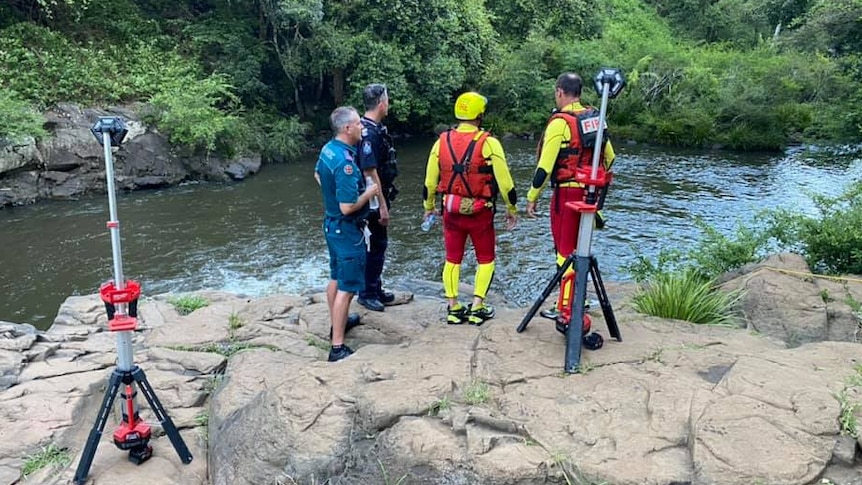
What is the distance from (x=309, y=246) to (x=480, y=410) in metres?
7.32

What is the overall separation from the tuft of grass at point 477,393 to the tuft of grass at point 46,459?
235 cm

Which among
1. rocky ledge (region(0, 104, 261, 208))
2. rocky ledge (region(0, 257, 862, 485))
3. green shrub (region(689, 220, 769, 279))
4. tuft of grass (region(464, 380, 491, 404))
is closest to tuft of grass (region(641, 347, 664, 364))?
rocky ledge (region(0, 257, 862, 485))

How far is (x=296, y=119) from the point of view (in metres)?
17.5

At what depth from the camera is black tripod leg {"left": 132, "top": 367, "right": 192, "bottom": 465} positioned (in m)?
3.59

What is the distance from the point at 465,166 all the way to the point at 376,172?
2.63 ft

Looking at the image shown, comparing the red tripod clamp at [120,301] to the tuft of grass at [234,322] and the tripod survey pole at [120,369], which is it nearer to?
the tripod survey pole at [120,369]

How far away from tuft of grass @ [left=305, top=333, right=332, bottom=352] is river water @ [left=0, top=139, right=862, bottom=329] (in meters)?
2.49

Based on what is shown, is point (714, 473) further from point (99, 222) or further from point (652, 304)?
point (99, 222)

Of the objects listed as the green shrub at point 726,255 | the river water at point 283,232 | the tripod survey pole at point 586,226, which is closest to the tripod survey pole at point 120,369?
the tripod survey pole at point 586,226

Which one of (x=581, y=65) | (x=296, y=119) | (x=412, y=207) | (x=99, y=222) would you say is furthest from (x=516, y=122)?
(x=99, y=222)

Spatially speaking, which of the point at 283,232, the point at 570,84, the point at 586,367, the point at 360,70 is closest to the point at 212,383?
the point at 586,367

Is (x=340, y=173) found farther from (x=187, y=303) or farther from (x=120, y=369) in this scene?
(x=187, y=303)

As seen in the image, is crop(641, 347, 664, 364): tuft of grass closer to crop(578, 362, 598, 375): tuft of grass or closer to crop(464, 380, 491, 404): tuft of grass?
crop(578, 362, 598, 375): tuft of grass

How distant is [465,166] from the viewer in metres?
4.89
